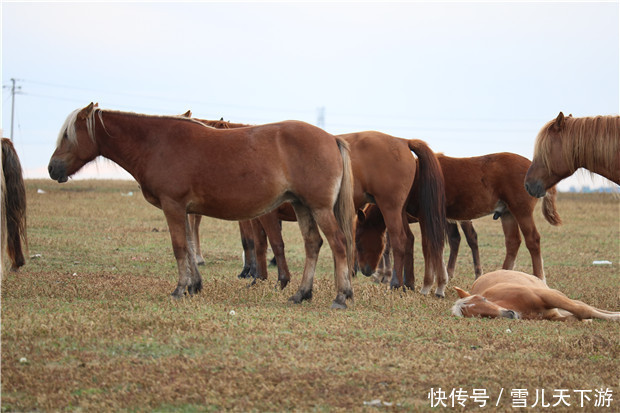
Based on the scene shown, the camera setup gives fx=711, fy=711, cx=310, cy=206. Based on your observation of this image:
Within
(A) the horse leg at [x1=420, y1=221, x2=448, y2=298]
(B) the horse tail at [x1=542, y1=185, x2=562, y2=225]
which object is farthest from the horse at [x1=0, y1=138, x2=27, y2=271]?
(B) the horse tail at [x1=542, y1=185, x2=562, y2=225]

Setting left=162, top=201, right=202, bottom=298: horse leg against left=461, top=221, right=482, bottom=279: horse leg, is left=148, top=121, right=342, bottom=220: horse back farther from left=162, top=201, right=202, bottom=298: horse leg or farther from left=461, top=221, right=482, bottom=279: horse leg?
left=461, top=221, right=482, bottom=279: horse leg

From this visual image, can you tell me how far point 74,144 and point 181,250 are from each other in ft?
6.07

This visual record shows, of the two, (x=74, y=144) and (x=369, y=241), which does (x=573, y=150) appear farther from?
(x=74, y=144)

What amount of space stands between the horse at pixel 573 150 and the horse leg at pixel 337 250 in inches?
101

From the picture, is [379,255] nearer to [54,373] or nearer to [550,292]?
[550,292]

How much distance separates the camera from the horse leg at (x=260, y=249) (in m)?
11.5

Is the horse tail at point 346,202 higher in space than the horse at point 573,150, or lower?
lower

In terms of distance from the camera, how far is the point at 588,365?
19.8 ft

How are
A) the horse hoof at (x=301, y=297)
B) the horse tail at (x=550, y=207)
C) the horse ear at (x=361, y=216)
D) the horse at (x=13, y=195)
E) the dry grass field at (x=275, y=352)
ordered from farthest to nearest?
the horse tail at (x=550, y=207)
the horse ear at (x=361, y=216)
the horse at (x=13, y=195)
the horse hoof at (x=301, y=297)
the dry grass field at (x=275, y=352)

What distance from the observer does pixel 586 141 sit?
28.2 ft

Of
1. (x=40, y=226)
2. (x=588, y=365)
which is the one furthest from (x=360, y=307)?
(x=40, y=226)

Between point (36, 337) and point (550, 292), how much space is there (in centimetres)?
532

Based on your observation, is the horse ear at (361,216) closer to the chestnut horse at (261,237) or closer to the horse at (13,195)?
the chestnut horse at (261,237)

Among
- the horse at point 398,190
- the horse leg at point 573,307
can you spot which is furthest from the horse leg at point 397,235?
the horse leg at point 573,307
